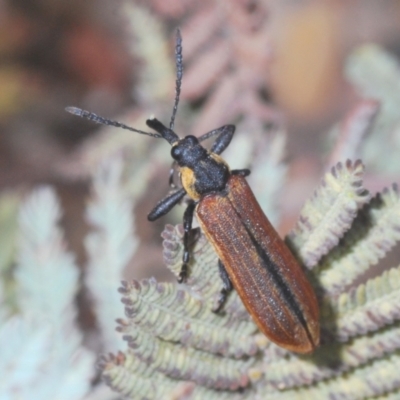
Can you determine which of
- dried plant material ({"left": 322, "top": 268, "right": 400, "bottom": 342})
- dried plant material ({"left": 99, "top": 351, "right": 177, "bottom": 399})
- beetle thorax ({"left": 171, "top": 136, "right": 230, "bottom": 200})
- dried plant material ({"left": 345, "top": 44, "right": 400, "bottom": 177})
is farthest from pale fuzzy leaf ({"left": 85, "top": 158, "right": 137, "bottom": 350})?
dried plant material ({"left": 345, "top": 44, "right": 400, "bottom": 177})

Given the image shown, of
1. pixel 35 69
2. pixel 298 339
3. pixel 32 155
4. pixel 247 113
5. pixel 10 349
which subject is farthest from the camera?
pixel 35 69

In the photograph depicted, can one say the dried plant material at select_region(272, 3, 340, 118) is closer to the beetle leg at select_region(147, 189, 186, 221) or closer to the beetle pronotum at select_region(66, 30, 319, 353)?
the beetle pronotum at select_region(66, 30, 319, 353)

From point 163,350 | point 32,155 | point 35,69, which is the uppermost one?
point 35,69

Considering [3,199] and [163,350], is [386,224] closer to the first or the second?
[163,350]

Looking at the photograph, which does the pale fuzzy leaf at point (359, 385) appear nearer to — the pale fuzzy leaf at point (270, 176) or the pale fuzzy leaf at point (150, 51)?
the pale fuzzy leaf at point (270, 176)

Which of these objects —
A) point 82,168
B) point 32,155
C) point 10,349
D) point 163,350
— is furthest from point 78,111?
point 32,155

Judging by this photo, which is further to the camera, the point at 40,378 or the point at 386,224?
the point at 40,378

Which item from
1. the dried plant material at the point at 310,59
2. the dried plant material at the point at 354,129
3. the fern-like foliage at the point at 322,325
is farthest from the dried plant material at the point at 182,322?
the dried plant material at the point at 310,59
